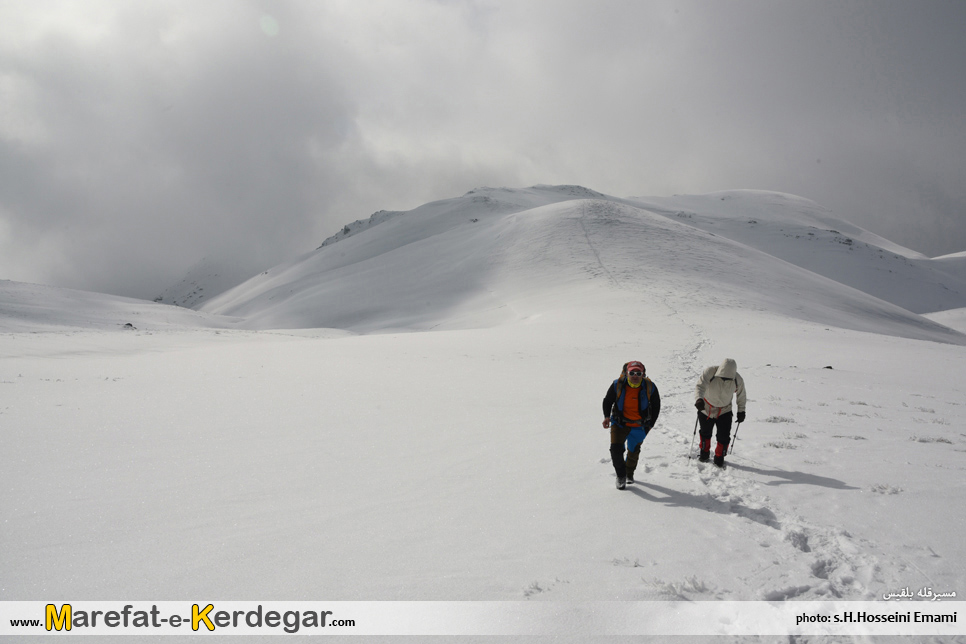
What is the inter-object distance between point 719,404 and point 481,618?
18.2 ft

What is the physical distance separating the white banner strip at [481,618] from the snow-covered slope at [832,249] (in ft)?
433

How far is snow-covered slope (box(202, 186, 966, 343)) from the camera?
48594 mm

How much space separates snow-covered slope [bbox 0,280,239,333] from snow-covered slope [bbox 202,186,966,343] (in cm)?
1471

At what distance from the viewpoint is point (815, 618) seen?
13.5 feet

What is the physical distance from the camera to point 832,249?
129125 mm

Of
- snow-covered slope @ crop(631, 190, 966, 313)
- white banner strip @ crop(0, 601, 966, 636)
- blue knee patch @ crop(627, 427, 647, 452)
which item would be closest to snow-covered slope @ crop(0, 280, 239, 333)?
white banner strip @ crop(0, 601, 966, 636)

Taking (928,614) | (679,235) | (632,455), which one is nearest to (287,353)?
(632,455)

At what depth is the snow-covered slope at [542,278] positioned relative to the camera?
48.6m

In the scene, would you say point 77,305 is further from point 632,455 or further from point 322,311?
point 632,455

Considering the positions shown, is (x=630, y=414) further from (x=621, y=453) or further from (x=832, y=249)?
(x=832, y=249)

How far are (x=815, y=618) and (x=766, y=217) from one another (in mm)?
182961

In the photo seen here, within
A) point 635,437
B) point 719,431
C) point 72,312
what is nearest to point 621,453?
point 635,437

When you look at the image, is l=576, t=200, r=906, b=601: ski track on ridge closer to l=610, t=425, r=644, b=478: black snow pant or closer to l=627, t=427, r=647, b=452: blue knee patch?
l=610, t=425, r=644, b=478: black snow pant

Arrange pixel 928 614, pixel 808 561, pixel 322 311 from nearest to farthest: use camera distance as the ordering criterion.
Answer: pixel 928 614, pixel 808 561, pixel 322 311
